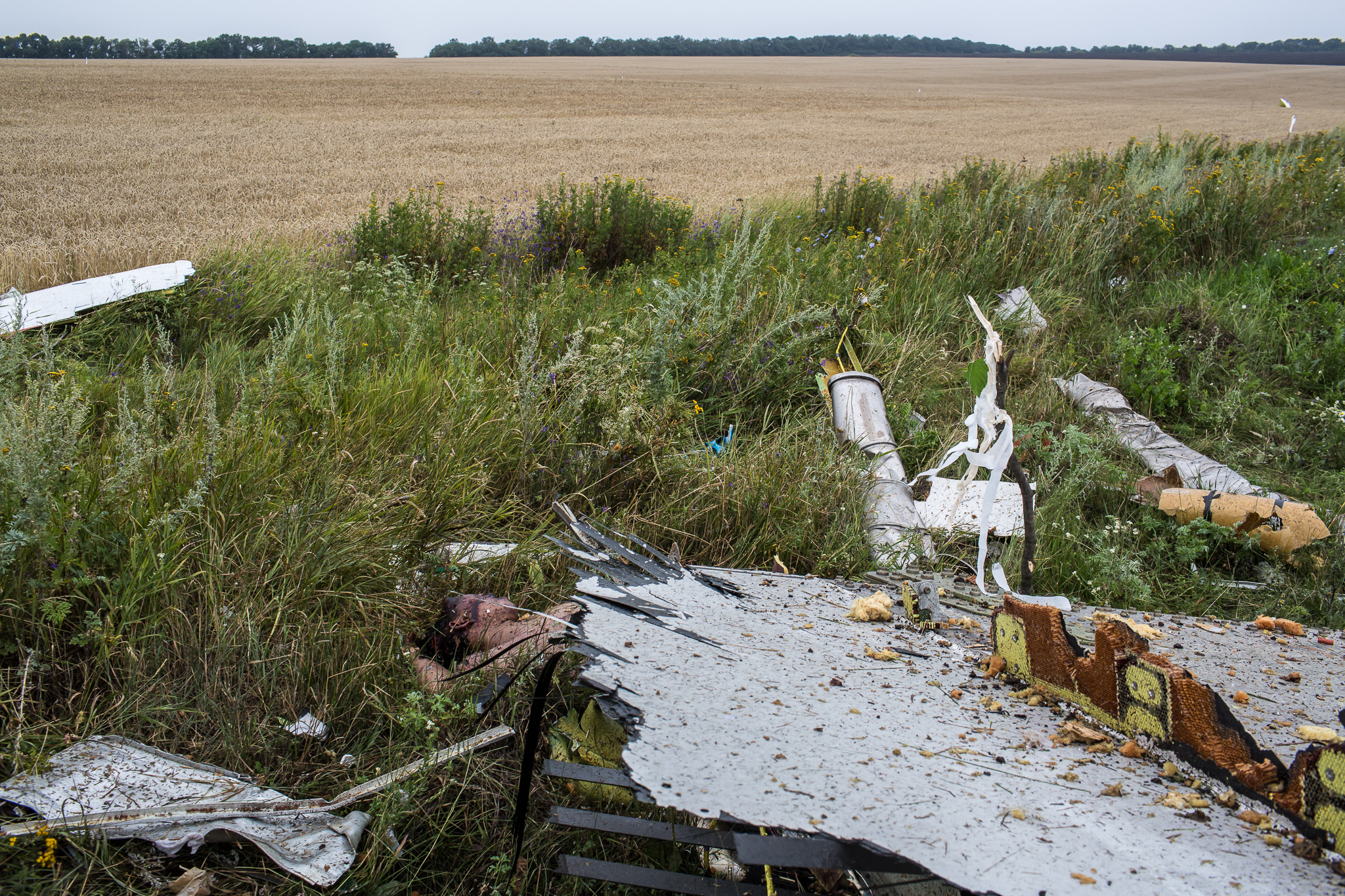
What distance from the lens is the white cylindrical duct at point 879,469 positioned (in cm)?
307

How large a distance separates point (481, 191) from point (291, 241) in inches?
179

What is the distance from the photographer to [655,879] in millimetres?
1591

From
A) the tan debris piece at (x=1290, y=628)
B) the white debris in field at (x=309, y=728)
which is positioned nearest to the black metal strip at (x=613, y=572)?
the white debris in field at (x=309, y=728)

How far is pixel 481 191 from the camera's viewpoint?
10.6 m

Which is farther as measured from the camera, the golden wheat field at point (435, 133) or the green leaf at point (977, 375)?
the golden wheat field at point (435, 133)

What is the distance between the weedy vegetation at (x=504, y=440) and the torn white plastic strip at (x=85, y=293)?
0.34 ft

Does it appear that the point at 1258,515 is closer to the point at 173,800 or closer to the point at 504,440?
the point at 504,440

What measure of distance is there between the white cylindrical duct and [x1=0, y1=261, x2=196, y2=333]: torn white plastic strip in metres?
3.80

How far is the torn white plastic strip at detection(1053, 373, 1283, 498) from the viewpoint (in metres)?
4.04

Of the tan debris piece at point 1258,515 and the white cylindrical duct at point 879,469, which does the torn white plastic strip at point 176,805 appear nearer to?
the white cylindrical duct at point 879,469

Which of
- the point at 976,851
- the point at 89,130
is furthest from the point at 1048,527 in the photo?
the point at 89,130

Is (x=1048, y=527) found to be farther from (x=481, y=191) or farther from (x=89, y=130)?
(x=89, y=130)

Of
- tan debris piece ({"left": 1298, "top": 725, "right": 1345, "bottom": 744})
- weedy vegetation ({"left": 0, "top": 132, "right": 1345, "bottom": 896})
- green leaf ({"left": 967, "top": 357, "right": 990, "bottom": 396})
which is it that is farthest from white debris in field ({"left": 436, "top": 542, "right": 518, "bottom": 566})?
tan debris piece ({"left": 1298, "top": 725, "right": 1345, "bottom": 744})

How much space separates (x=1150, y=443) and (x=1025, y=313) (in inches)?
60.3
